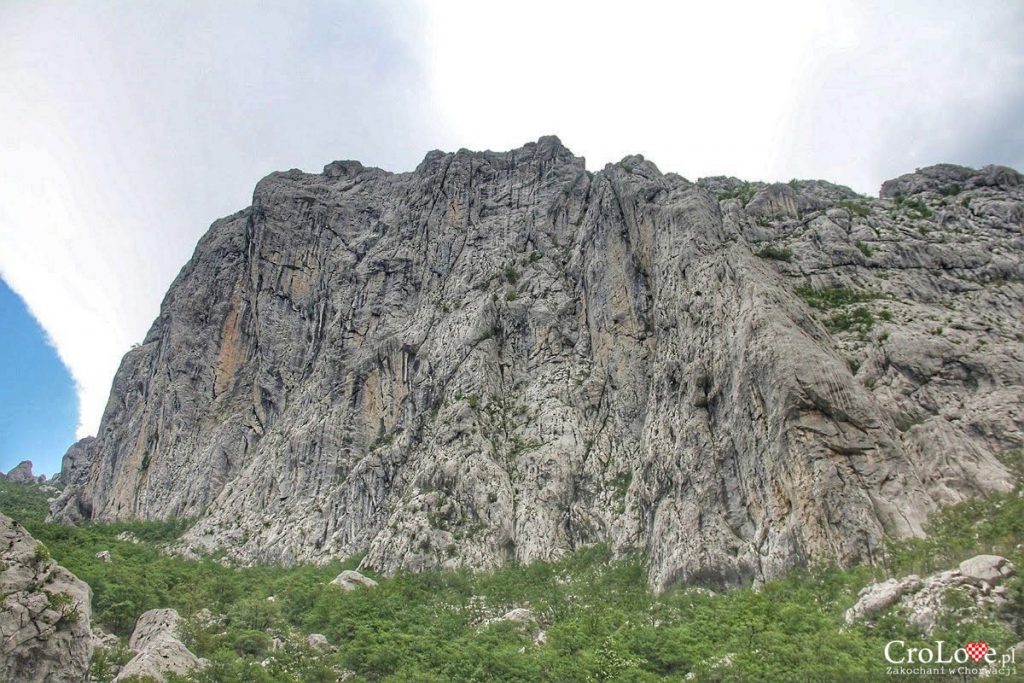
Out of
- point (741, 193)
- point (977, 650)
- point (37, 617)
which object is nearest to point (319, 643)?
point (37, 617)

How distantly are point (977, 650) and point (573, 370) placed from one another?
123 ft

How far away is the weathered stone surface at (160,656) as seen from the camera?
22797 millimetres

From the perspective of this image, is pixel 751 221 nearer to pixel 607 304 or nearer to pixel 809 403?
pixel 607 304

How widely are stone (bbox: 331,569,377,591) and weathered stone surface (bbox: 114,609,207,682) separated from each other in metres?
9.59

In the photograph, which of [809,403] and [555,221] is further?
[555,221]

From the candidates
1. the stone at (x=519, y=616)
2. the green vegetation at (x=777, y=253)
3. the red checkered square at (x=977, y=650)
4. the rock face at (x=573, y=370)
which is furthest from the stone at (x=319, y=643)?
the green vegetation at (x=777, y=253)

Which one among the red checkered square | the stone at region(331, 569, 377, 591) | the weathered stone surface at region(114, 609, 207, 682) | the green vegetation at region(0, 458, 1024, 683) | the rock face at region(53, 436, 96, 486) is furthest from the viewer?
the rock face at region(53, 436, 96, 486)

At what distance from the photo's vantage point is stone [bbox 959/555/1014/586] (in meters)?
22.2

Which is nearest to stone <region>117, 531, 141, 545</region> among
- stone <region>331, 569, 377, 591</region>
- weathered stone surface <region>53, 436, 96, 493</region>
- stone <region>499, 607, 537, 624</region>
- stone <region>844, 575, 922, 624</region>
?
stone <region>331, 569, 377, 591</region>

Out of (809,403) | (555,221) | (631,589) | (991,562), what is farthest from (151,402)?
(991,562)

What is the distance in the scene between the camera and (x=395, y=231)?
7894cm

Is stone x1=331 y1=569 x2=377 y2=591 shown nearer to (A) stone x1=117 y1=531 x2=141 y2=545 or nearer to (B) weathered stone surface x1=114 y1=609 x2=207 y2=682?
(B) weathered stone surface x1=114 y1=609 x2=207 y2=682

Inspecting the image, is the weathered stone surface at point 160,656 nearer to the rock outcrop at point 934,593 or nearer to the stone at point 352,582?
the stone at point 352,582

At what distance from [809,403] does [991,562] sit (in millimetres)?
11222
